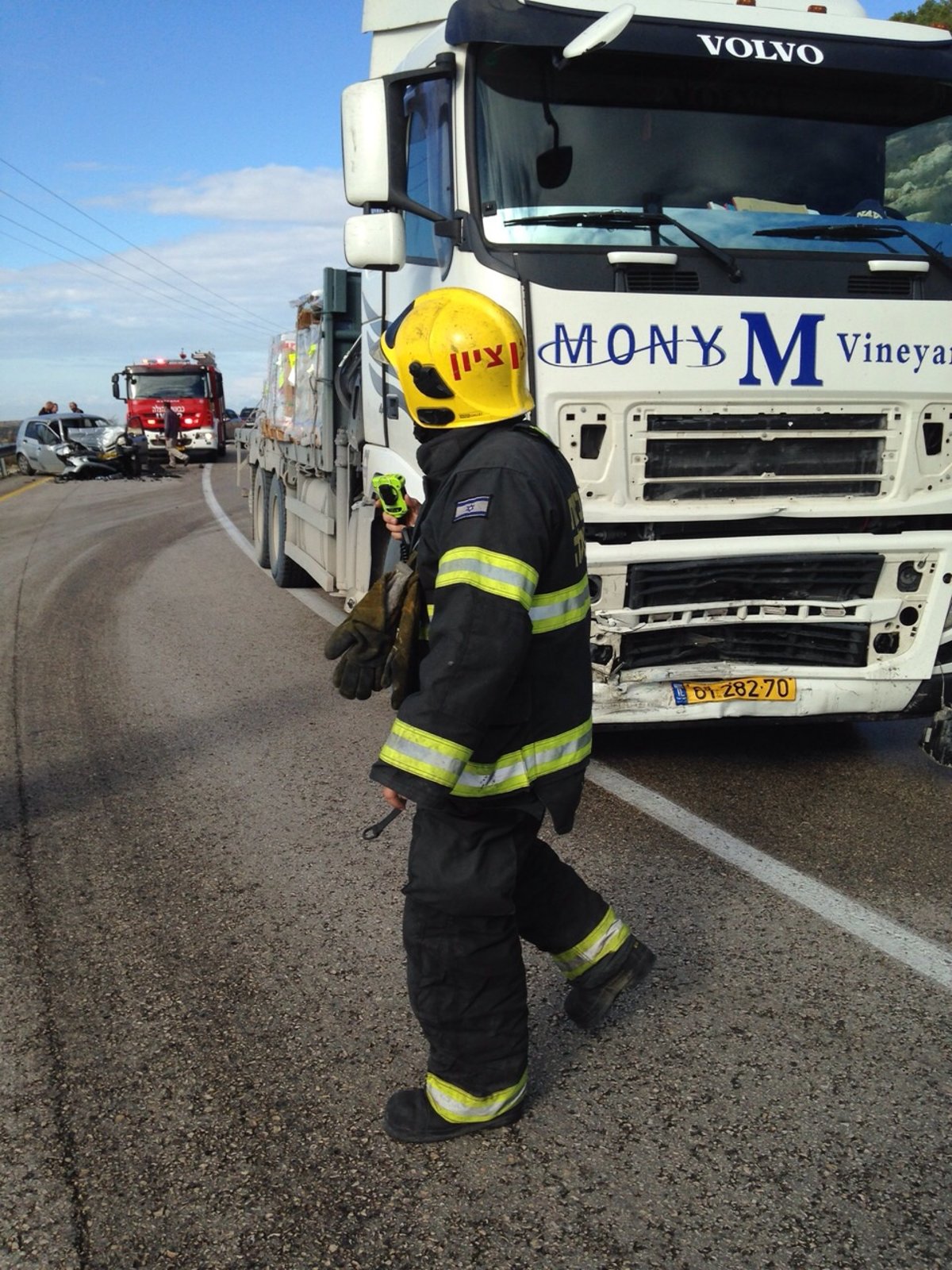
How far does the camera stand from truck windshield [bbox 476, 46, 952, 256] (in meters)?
4.79

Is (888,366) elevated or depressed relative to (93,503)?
elevated

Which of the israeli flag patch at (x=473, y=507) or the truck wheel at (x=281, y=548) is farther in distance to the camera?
the truck wheel at (x=281, y=548)

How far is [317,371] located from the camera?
26.2 feet

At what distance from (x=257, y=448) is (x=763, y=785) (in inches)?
301

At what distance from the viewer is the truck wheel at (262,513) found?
11.6 metres

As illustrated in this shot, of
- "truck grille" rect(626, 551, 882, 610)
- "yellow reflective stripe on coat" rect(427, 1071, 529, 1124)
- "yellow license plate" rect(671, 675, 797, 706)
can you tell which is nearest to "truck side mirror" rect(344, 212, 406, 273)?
"truck grille" rect(626, 551, 882, 610)

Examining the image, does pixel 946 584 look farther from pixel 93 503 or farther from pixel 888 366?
pixel 93 503

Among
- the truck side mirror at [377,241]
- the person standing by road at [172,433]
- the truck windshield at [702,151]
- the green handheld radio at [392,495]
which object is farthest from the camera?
the person standing by road at [172,433]

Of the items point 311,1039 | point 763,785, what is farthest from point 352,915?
point 763,785

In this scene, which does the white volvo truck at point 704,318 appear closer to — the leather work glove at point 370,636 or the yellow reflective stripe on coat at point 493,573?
the leather work glove at point 370,636

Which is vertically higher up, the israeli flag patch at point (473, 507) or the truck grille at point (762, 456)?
the israeli flag patch at point (473, 507)

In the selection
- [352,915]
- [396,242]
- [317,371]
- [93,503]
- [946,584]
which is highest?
[396,242]

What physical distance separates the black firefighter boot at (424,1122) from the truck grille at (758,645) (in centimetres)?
240

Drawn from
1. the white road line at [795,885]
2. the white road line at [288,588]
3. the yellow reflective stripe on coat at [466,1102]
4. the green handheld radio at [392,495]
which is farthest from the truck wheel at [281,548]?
the yellow reflective stripe on coat at [466,1102]
